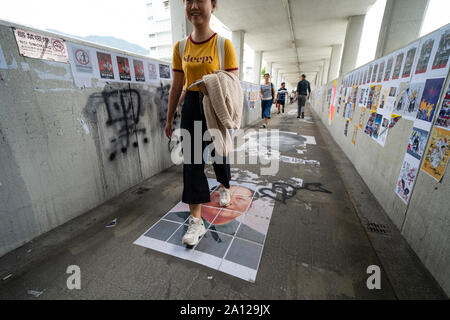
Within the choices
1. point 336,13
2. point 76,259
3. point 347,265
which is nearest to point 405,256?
point 347,265

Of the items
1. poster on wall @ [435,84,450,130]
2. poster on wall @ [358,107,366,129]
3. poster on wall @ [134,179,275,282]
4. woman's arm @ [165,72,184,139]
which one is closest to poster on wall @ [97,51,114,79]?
woman's arm @ [165,72,184,139]

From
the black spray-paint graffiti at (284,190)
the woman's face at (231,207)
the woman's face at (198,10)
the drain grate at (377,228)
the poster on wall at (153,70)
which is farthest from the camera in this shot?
the poster on wall at (153,70)

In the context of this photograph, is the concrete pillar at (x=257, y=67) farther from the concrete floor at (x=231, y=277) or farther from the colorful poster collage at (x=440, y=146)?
the colorful poster collage at (x=440, y=146)

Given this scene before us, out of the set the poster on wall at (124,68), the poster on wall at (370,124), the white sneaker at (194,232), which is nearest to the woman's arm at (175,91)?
the white sneaker at (194,232)

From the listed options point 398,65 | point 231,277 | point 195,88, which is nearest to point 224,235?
point 231,277

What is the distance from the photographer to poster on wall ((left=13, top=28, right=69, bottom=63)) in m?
1.59

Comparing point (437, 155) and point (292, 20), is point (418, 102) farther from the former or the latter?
point (292, 20)

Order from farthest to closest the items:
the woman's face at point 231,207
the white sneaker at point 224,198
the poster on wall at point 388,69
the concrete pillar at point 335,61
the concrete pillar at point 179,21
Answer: the concrete pillar at point 335,61 < the concrete pillar at point 179,21 < the poster on wall at point 388,69 < the white sneaker at point 224,198 < the woman's face at point 231,207

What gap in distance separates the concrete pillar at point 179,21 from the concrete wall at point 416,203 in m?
5.15

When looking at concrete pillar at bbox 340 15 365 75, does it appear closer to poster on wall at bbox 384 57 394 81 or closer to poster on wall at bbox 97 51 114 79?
poster on wall at bbox 384 57 394 81

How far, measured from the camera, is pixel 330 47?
1678 centimetres

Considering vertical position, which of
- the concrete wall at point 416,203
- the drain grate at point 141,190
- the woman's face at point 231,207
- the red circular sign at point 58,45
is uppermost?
the red circular sign at point 58,45

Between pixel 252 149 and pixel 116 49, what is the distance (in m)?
3.29

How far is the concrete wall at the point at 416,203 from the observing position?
1.33 m
